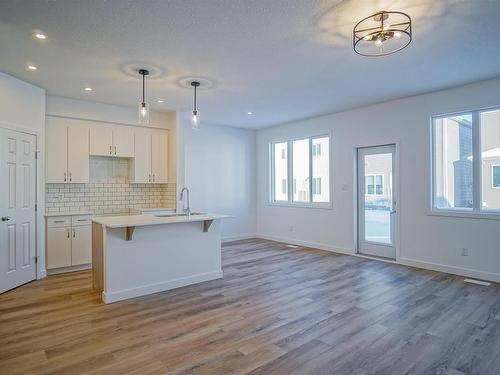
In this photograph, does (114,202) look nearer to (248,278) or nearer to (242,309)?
(248,278)

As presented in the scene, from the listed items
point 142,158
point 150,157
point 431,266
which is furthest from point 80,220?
point 431,266

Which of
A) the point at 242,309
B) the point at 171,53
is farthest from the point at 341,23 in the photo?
the point at 242,309

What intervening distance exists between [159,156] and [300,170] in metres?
3.12

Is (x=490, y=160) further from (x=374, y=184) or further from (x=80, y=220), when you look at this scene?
(x=80, y=220)

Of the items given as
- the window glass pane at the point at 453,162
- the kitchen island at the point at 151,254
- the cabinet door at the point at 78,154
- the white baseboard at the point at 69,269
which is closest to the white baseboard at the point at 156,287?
the kitchen island at the point at 151,254

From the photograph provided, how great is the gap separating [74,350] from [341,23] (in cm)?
358

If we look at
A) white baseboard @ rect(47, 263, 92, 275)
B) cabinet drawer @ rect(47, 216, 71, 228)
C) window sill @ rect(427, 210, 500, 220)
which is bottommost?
white baseboard @ rect(47, 263, 92, 275)

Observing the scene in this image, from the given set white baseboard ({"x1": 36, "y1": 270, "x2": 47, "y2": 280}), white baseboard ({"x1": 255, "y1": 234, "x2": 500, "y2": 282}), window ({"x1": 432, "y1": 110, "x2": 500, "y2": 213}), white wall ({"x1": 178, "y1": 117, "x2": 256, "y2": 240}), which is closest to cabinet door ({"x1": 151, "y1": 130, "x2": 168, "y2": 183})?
white wall ({"x1": 178, "y1": 117, "x2": 256, "y2": 240})

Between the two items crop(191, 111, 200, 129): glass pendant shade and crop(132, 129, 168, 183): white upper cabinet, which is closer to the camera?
crop(191, 111, 200, 129): glass pendant shade

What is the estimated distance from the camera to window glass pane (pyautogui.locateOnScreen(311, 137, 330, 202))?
6512 millimetres

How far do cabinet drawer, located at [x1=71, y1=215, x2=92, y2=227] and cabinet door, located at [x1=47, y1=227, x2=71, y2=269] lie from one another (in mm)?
122

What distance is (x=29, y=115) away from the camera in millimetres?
4395

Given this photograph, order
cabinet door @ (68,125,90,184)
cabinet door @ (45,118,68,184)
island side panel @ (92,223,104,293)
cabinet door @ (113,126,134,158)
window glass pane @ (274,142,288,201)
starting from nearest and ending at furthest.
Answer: island side panel @ (92,223,104,293)
cabinet door @ (45,118,68,184)
cabinet door @ (68,125,90,184)
cabinet door @ (113,126,134,158)
window glass pane @ (274,142,288,201)

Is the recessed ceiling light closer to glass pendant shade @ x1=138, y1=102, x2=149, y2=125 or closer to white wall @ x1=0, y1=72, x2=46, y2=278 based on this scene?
glass pendant shade @ x1=138, y1=102, x2=149, y2=125
